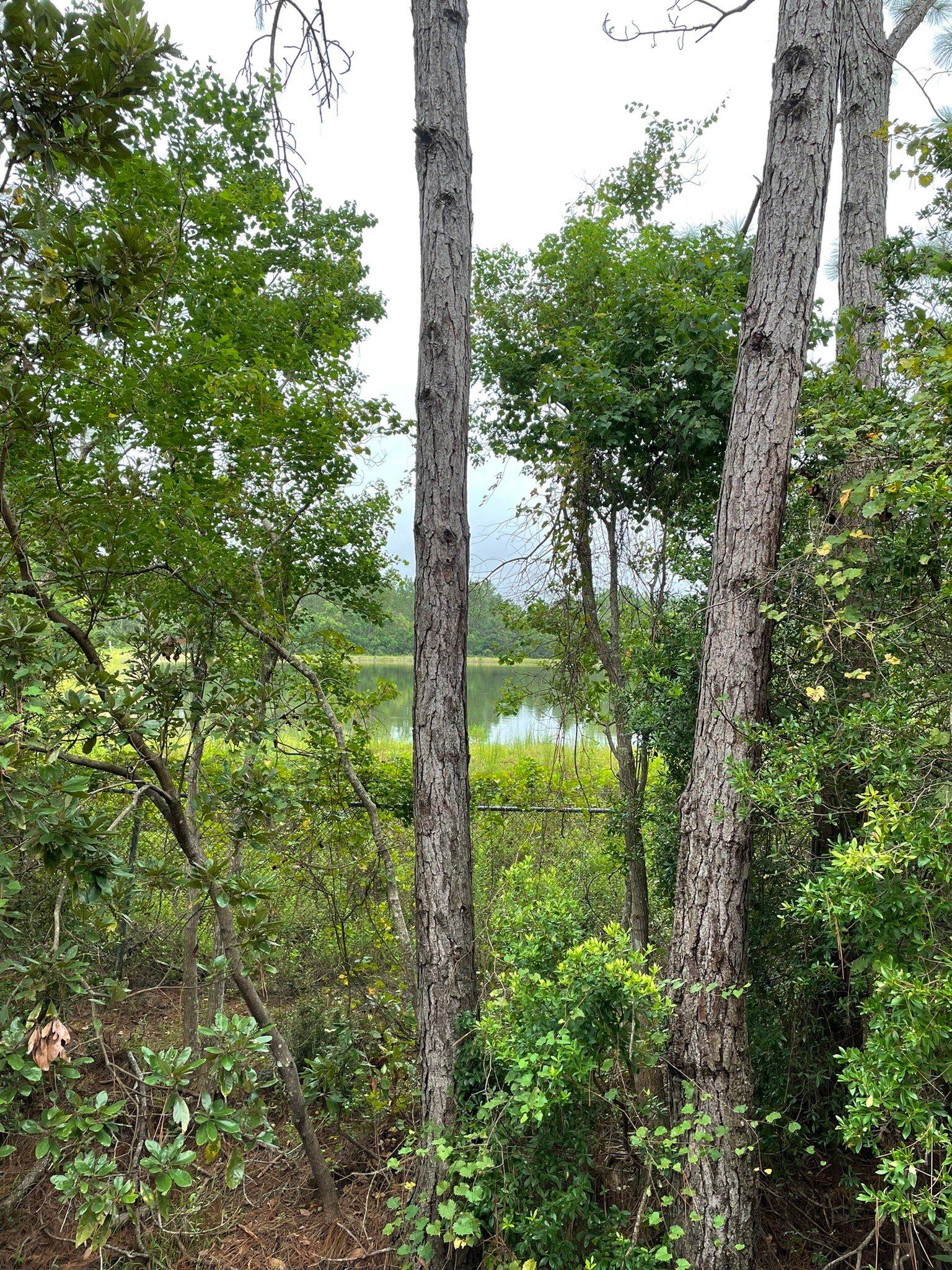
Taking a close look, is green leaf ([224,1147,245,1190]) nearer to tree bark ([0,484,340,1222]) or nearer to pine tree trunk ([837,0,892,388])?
tree bark ([0,484,340,1222])

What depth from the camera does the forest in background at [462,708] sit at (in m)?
1.80

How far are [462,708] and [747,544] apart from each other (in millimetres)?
1261

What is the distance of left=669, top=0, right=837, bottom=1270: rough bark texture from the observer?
2.70 m

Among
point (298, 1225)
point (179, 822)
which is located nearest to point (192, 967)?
point (298, 1225)

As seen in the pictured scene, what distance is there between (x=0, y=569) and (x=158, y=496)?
190 cm

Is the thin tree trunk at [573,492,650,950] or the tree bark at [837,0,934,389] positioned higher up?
the tree bark at [837,0,934,389]

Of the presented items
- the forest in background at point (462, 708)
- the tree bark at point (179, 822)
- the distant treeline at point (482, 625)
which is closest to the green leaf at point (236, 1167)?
the forest in background at point (462, 708)

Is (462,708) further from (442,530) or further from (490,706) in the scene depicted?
(490,706)

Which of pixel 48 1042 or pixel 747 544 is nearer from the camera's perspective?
pixel 48 1042

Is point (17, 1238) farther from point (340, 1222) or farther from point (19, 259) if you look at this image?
point (19, 259)

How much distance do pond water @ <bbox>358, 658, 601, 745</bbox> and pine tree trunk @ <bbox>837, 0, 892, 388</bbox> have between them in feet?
8.76

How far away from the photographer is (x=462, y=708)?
10.1ft

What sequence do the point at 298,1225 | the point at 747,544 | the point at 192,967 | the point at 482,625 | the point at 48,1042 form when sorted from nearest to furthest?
1. the point at 48,1042
2. the point at 747,544
3. the point at 298,1225
4. the point at 192,967
5. the point at 482,625

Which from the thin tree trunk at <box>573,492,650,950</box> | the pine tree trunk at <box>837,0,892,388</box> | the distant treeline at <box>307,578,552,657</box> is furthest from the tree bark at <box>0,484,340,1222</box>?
the pine tree trunk at <box>837,0,892,388</box>
